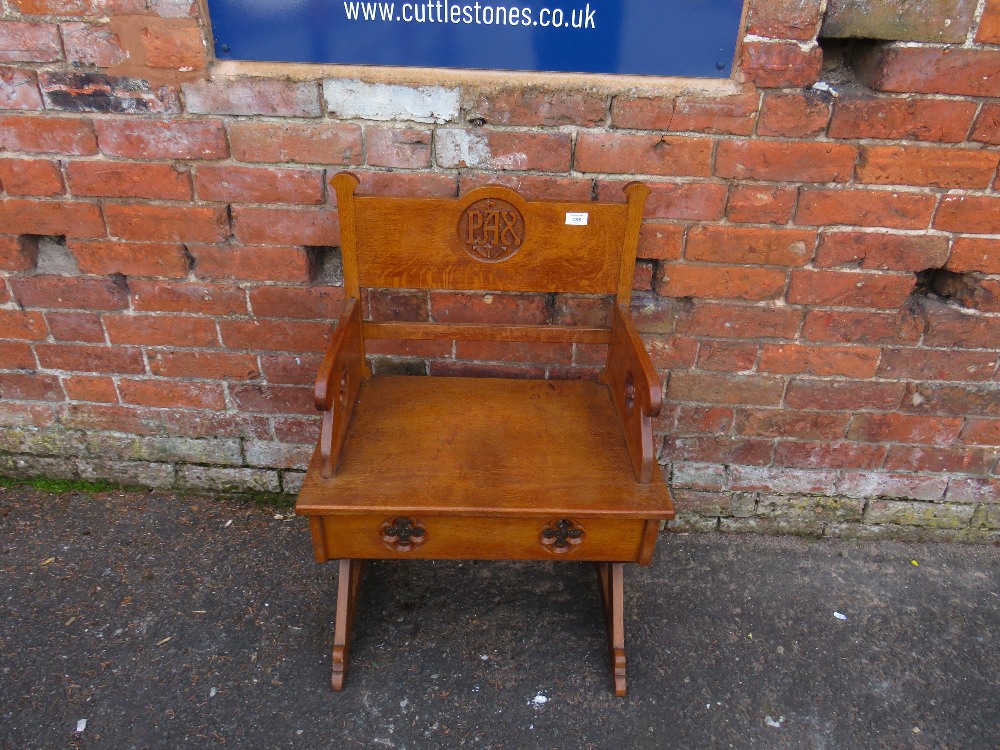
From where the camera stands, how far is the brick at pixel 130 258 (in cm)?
191

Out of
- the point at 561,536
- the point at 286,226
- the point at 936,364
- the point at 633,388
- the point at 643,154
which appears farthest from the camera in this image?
the point at 936,364

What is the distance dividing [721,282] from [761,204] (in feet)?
0.75

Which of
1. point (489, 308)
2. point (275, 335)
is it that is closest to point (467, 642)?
point (489, 308)

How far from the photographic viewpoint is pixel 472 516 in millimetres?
1480

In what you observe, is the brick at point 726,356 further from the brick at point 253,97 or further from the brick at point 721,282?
the brick at point 253,97

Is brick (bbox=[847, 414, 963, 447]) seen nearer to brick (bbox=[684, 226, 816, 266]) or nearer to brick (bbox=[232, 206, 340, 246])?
brick (bbox=[684, 226, 816, 266])

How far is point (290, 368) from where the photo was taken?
208 centimetres

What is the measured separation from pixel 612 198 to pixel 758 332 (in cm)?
58

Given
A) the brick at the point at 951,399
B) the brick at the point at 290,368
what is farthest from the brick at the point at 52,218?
the brick at the point at 951,399

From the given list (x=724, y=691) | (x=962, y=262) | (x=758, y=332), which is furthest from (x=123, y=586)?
(x=962, y=262)

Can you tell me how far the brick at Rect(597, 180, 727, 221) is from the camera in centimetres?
177

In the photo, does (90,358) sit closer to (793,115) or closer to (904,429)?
(793,115)

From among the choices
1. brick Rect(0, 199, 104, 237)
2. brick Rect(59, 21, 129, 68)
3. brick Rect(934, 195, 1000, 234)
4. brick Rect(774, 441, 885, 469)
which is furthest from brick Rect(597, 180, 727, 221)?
brick Rect(0, 199, 104, 237)

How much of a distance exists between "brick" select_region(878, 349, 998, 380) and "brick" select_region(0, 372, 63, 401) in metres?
2.53
